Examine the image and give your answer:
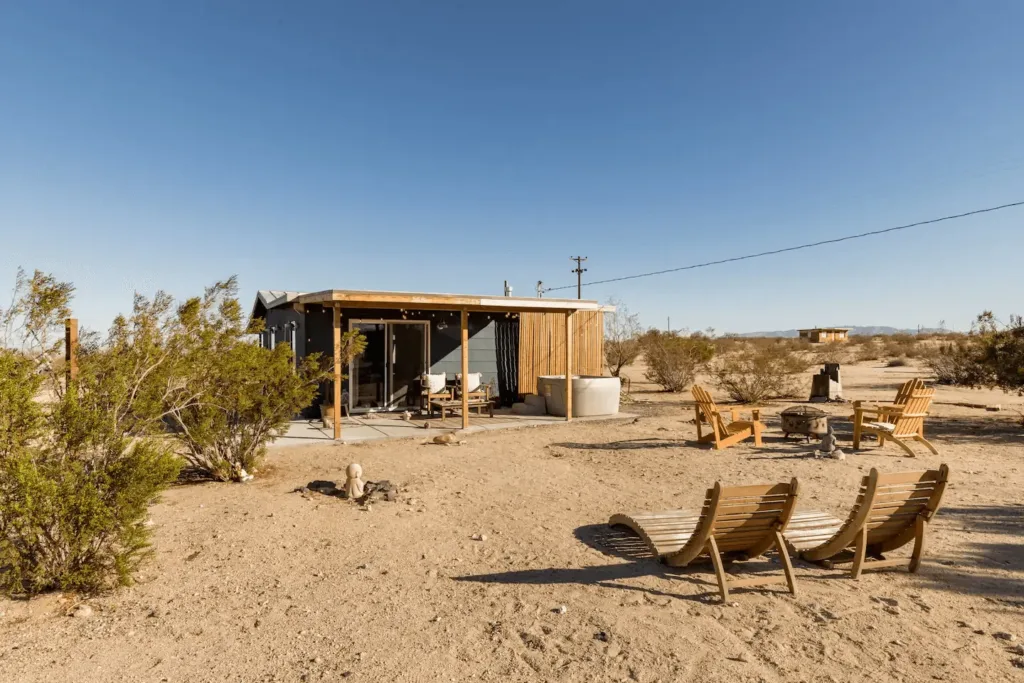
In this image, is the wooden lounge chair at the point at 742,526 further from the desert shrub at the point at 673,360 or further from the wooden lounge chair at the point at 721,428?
the desert shrub at the point at 673,360

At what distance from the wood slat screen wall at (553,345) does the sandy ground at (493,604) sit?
7417mm

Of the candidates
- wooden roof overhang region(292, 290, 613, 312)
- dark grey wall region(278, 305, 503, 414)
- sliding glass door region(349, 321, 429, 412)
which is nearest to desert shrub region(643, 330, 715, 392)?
dark grey wall region(278, 305, 503, 414)

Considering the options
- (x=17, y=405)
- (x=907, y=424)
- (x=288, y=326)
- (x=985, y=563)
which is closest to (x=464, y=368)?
(x=288, y=326)

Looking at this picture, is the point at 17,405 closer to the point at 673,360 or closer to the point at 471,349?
the point at 471,349

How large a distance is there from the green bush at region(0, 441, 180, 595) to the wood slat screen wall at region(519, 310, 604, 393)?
33.7 ft

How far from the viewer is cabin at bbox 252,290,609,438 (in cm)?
1139

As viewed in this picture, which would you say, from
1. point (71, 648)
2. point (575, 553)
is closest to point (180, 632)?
point (71, 648)

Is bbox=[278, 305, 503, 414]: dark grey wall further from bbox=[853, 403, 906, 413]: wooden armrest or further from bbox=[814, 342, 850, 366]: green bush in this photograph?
bbox=[814, 342, 850, 366]: green bush

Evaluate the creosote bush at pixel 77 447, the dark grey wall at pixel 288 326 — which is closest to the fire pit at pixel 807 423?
the creosote bush at pixel 77 447

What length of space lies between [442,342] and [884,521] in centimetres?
1011

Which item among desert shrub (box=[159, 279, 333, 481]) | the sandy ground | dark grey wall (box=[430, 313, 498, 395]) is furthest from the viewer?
dark grey wall (box=[430, 313, 498, 395])

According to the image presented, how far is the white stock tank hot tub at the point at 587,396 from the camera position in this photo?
11945mm

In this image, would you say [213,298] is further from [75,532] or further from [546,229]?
[546,229]

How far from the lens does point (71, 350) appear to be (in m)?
3.80
